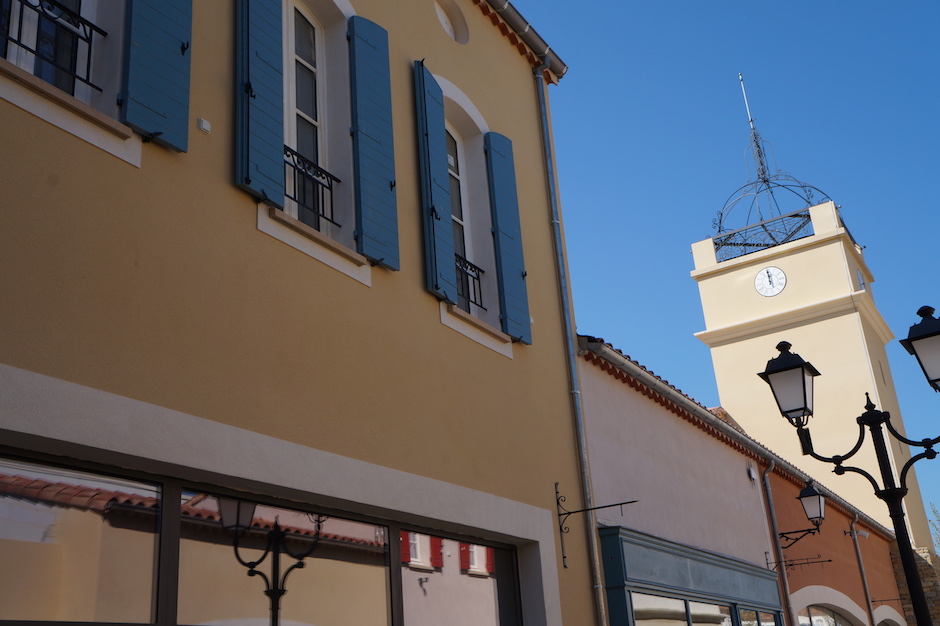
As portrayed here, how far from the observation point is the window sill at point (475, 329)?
24.4 feet

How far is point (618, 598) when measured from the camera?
8.65m

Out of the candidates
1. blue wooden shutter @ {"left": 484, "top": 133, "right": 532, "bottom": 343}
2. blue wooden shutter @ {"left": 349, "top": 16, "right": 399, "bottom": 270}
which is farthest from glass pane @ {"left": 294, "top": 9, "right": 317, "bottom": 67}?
blue wooden shutter @ {"left": 484, "top": 133, "right": 532, "bottom": 343}

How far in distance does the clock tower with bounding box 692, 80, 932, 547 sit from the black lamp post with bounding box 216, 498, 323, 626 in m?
22.9

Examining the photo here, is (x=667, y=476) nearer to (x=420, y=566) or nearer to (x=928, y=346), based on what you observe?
(x=928, y=346)

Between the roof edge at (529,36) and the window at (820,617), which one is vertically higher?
the roof edge at (529,36)

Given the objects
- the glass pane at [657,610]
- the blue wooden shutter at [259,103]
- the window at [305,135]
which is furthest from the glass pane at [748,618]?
the blue wooden shutter at [259,103]

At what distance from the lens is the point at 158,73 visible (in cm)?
515

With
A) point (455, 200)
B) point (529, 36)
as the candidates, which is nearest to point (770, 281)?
point (529, 36)

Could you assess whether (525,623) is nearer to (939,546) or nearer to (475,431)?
(475,431)

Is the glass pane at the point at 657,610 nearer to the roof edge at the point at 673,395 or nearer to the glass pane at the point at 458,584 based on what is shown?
the glass pane at the point at 458,584

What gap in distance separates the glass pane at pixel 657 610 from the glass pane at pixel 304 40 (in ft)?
17.9

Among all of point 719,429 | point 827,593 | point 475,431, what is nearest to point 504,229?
point 475,431

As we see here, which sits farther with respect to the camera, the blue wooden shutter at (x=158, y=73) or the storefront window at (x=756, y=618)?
the storefront window at (x=756, y=618)

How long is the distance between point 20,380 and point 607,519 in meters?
6.35
